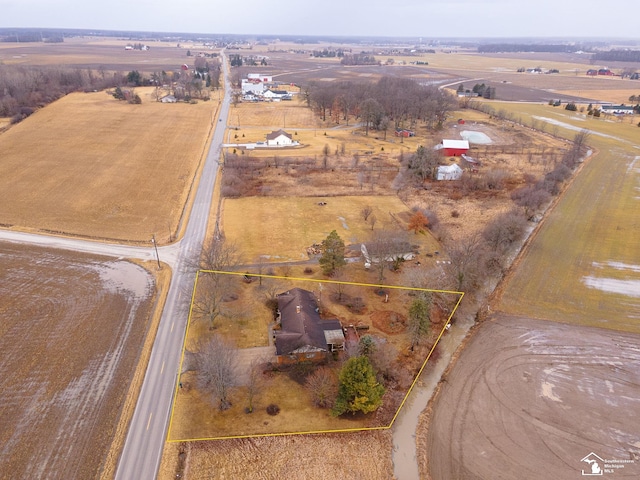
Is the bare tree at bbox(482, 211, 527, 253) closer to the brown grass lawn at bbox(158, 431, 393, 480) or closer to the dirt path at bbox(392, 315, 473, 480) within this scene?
the dirt path at bbox(392, 315, 473, 480)

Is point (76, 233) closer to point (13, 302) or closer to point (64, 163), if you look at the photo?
point (13, 302)

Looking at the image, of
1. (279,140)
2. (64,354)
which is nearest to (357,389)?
(64,354)

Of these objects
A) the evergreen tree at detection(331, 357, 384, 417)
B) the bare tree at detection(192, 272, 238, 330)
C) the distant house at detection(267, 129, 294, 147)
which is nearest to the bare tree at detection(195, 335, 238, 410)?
the bare tree at detection(192, 272, 238, 330)

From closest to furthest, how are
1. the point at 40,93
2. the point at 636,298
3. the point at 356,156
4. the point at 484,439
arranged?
the point at 484,439, the point at 636,298, the point at 356,156, the point at 40,93

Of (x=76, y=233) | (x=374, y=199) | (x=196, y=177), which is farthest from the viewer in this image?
(x=196, y=177)

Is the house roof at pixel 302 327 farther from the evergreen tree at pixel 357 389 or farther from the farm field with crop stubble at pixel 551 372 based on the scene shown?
the farm field with crop stubble at pixel 551 372

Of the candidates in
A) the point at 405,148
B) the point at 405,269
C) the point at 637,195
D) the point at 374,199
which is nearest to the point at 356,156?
the point at 405,148

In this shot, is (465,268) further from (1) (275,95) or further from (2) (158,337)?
(1) (275,95)
